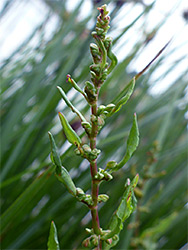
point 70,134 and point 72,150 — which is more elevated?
point 70,134

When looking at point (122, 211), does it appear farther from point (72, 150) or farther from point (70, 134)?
point (72, 150)

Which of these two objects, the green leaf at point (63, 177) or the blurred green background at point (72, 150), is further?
the blurred green background at point (72, 150)

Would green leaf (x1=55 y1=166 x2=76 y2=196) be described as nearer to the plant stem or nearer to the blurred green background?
the plant stem

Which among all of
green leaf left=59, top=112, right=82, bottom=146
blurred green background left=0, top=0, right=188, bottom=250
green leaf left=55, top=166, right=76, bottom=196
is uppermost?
green leaf left=59, top=112, right=82, bottom=146

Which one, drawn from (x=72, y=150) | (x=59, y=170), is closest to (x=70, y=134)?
(x=59, y=170)

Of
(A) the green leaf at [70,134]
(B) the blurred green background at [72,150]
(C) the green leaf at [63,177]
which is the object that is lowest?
(B) the blurred green background at [72,150]

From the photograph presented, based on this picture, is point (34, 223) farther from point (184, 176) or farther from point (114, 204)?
point (184, 176)

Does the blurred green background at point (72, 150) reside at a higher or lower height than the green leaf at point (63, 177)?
lower

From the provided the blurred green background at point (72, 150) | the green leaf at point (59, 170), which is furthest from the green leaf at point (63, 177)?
the blurred green background at point (72, 150)

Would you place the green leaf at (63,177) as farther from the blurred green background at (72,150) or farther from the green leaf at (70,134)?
the blurred green background at (72,150)

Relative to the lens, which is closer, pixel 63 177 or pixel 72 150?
→ pixel 63 177

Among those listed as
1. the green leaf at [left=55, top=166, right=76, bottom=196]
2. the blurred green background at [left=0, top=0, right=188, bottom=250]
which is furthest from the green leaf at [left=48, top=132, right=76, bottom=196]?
the blurred green background at [left=0, top=0, right=188, bottom=250]
